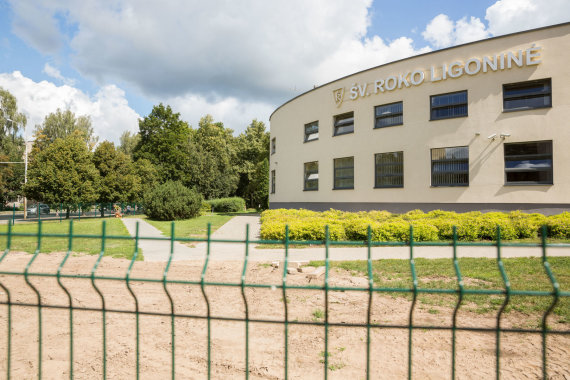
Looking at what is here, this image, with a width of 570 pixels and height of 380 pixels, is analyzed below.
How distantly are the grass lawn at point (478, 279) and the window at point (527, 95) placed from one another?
9.38 m

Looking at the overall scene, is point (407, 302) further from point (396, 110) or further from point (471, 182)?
point (396, 110)

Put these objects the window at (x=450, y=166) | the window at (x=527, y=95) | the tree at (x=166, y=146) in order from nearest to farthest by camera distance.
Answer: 1. the window at (x=527, y=95)
2. the window at (x=450, y=166)
3. the tree at (x=166, y=146)

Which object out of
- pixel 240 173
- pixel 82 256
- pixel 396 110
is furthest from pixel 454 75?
pixel 240 173

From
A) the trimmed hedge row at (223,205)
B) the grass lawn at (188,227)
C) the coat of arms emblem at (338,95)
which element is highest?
the coat of arms emblem at (338,95)

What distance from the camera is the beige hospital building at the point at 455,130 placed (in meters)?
13.5

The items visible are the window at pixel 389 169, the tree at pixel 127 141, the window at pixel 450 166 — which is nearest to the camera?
the window at pixel 450 166

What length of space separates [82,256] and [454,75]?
16515mm

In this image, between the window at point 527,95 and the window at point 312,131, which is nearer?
the window at point 527,95

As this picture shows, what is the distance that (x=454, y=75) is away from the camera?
49.8ft

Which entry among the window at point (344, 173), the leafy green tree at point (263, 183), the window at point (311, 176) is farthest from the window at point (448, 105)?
the leafy green tree at point (263, 183)

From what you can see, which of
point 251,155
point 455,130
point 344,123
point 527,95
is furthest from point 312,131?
point 251,155

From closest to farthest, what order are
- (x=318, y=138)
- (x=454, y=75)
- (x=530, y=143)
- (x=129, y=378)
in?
(x=129, y=378)
(x=530, y=143)
(x=454, y=75)
(x=318, y=138)

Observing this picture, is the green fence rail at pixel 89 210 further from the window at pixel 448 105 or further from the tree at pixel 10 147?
the window at pixel 448 105

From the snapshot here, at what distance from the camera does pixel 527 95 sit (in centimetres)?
1403
